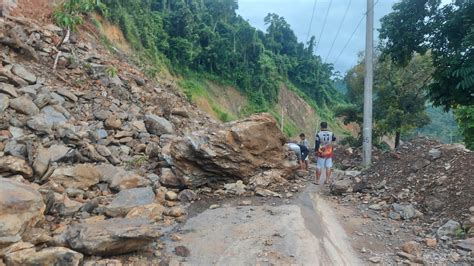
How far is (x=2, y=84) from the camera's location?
8258mm

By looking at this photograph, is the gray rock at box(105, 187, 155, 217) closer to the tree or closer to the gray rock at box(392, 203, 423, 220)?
the gray rock at box(392, 203, 423, 220)

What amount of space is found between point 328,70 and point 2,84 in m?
63.1

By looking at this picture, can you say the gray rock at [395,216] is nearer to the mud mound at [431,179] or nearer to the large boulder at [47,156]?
the mud mound at [431,179]

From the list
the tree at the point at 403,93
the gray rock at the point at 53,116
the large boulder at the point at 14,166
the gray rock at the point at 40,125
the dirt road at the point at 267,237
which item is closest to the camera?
the dirt road at the point at 267,237

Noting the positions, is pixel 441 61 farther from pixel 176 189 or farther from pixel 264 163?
pixel 176 189

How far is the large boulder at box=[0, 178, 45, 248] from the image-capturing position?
3814mm

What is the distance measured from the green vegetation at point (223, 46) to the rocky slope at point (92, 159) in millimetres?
11329

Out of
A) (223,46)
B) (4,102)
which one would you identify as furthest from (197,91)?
(4,102)

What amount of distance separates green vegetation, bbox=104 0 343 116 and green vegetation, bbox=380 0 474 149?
626 inches

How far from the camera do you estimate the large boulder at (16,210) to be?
12.5 ft

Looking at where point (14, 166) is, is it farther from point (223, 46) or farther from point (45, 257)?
point (223, 46)

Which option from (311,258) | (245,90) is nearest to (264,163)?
(311,258)

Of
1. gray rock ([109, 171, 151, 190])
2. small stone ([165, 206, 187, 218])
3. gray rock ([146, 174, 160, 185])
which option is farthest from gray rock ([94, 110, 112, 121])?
small stone ([165, 206, 187, 218])

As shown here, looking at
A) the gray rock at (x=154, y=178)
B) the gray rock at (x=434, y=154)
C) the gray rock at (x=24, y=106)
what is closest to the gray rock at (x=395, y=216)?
the gray rock at (x=434, y=154)
